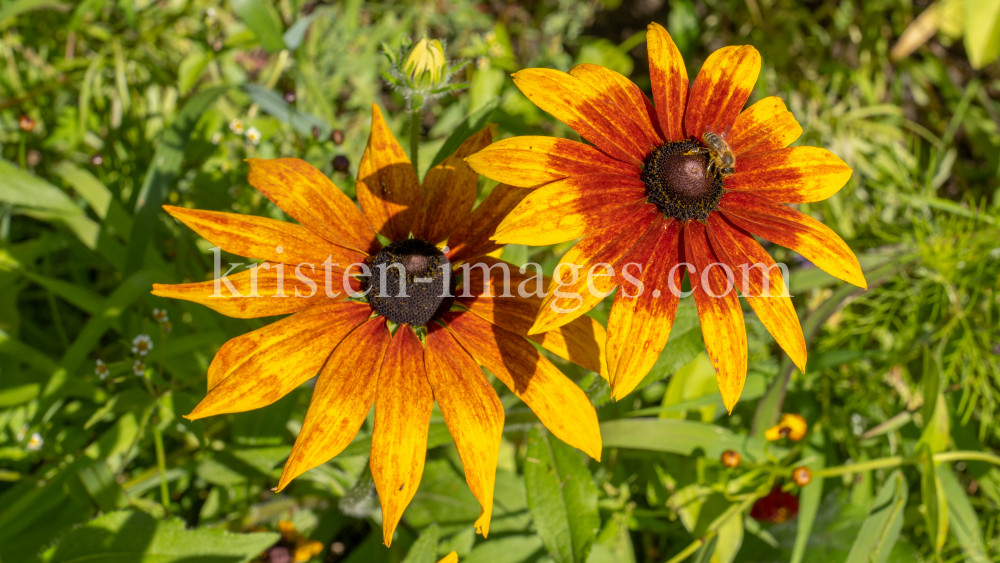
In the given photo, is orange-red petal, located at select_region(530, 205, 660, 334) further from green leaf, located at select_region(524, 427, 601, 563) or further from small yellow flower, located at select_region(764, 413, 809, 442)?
small yellow flower, located at select_region(764, 413, 809, 442)

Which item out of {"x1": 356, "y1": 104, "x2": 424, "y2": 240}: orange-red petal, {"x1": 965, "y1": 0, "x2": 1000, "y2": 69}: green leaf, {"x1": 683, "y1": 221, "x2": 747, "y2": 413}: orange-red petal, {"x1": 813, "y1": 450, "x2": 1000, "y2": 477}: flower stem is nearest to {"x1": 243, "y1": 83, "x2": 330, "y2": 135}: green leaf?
{"x1": 356, "y1": 104, "x2": 424, "y2": 240}: orange-red petal

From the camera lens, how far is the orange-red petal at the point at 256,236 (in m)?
1.41

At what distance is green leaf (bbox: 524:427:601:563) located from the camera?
1.80 metres

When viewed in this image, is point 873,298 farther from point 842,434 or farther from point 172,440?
point 172,440

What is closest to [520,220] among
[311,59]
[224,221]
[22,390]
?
[224,221]

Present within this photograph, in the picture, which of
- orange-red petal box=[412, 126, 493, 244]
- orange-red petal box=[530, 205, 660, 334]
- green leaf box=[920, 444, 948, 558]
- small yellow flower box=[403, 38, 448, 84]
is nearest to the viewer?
orange-red petal box=[530, 205, 660, 334]

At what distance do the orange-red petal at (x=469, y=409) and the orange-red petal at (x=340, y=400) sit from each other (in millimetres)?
135

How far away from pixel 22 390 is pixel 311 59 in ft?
6.20

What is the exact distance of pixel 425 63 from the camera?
5.91ft

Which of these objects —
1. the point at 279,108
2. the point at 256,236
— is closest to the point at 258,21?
the point at 279,108

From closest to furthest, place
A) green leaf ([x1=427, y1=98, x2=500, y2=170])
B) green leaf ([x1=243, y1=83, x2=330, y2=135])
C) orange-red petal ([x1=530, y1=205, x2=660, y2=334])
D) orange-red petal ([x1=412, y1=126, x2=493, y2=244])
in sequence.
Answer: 1. orange-red petal ([x1=530, y1=205, x2=660, y2=334])
2. orange-red petal ([x1=412, y1=126, x2=493, y2=244])
3. green leaf ([x1=427, y1=98, x2=500, y2=170])
4. green leaf ([x1=243, y1=83, x2=330, y2=135])

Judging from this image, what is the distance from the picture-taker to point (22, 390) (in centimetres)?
215

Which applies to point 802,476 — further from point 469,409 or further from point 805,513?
point 469,409

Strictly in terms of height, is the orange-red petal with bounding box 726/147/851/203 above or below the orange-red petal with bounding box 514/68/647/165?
below
